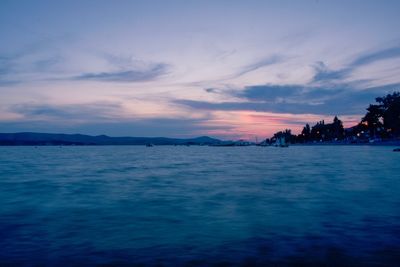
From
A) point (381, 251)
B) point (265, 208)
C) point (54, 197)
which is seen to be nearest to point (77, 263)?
point (381, 251)

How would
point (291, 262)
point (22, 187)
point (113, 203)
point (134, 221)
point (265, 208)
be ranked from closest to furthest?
point (291, 262)
point (134, 221)
point (265, 208)
point (113, 203)
point (22, 187)

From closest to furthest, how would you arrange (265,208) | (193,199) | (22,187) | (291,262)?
(291,262)
(265,208)
(193,199)
(22,187)

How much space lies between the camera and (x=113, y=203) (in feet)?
70.3

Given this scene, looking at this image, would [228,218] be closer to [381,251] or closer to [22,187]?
[381,251]

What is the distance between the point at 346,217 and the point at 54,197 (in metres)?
18.5

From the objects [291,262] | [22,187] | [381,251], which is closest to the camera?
[291,262]

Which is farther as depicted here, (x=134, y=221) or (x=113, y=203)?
(x=113, y=203)

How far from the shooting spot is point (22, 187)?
3022 cm

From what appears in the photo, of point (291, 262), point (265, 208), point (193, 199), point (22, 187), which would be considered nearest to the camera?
point (291, 262)

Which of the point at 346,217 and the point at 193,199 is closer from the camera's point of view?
the point at 346,217

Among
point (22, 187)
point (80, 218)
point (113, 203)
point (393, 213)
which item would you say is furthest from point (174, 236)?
point (22, 187)

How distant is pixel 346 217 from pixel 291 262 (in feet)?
26.0

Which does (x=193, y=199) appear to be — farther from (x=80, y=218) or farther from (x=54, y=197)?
(x=54, y=197)

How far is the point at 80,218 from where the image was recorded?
55.0 ft
